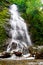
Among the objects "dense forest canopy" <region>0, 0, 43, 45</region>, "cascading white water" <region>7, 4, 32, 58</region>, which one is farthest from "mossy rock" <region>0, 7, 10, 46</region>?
"cascading white water" <region>7, 4, 32, 58</region>

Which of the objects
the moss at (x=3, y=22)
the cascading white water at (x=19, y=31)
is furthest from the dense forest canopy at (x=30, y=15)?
→ the cascading white water at (x=19, y=31)

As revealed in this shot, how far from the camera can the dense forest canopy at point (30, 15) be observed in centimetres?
3659

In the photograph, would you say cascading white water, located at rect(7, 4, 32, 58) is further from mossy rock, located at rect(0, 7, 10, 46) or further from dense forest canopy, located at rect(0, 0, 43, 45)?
dense forest canopy, located at rect(0, 0, 43, 45)

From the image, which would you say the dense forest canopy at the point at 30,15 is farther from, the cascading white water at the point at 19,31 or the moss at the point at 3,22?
the cascading white water at the point at 19,31

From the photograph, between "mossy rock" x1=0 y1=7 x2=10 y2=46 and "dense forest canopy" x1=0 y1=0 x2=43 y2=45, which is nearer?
"mossy rock" x1=0 y1=7 x2=10 y2=46

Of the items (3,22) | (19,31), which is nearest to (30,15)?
(19,31)

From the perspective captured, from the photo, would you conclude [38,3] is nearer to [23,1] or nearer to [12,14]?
[23,1]

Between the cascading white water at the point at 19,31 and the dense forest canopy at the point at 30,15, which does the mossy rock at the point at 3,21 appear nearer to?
the dense forest canopy at the point at 30,15

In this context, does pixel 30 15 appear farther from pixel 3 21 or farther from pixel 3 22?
pixel 3 22

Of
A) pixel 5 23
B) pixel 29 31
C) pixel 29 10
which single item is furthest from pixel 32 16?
pixel 5 23

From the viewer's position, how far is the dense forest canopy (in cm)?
3659

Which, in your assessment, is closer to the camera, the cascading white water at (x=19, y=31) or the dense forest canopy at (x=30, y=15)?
the cascading white water at (x=19, y=31)

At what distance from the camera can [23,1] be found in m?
44.0

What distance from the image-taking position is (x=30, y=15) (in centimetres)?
4097
